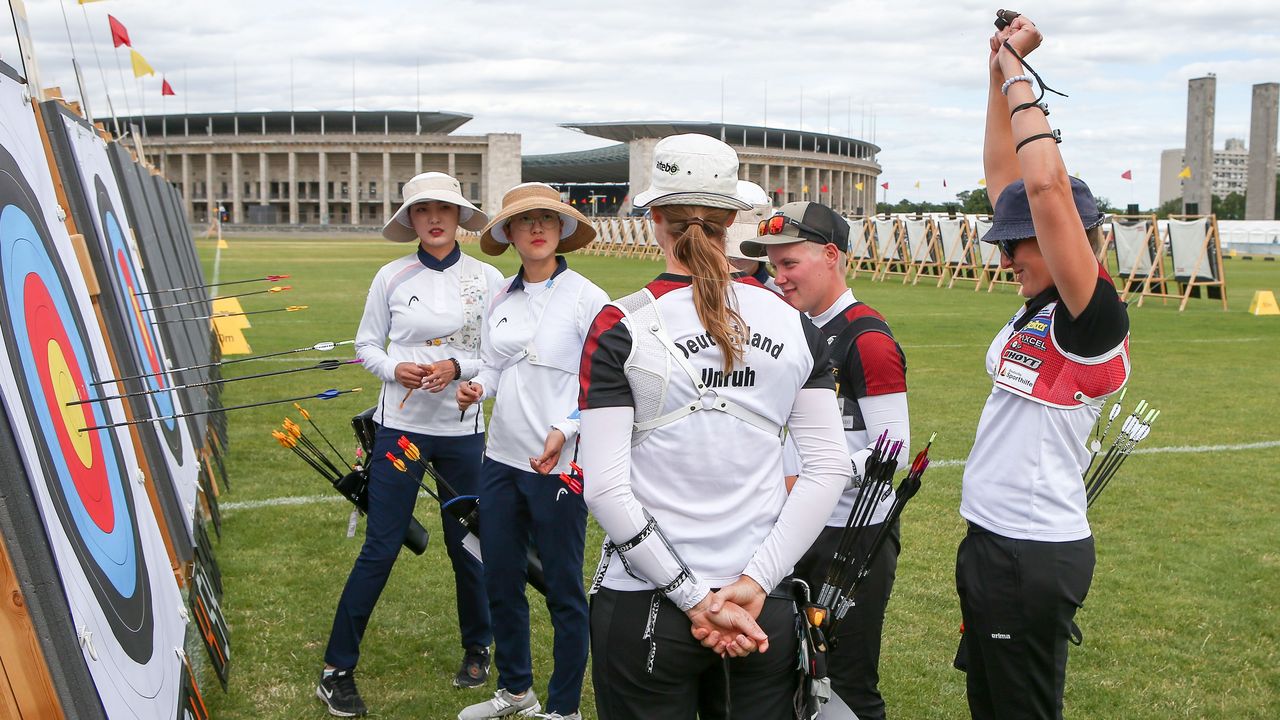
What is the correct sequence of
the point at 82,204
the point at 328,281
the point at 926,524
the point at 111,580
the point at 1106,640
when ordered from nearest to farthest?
the point at 111,580
the point at 82,204
the point at 1106,640
the point at 926,524
the point at 328,281

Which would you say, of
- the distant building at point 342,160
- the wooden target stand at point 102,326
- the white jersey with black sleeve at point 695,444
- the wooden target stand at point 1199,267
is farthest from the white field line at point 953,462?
the distant building at point 342,160

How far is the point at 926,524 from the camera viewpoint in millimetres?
6773

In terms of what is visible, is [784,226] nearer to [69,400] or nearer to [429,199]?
[429,199]

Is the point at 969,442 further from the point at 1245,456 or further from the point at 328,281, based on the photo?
the point at 328,281

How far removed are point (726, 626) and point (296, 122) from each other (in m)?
122

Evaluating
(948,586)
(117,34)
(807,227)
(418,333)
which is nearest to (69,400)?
(418,333)

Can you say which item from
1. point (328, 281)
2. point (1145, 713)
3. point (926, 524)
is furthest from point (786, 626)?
point (328, 281)

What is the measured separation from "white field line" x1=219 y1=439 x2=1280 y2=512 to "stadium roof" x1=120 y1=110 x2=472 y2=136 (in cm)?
11113

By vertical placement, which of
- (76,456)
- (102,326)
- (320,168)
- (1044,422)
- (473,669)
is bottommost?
(473,669)

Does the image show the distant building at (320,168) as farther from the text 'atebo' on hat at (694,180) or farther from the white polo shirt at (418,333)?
the text 'atebo' on hat at (694,180)

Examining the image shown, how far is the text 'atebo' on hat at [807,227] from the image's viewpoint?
3.39 metres

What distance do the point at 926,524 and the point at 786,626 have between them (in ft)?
15.3

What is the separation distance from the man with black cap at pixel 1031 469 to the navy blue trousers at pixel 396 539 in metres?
2.43

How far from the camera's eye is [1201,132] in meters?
57.4
